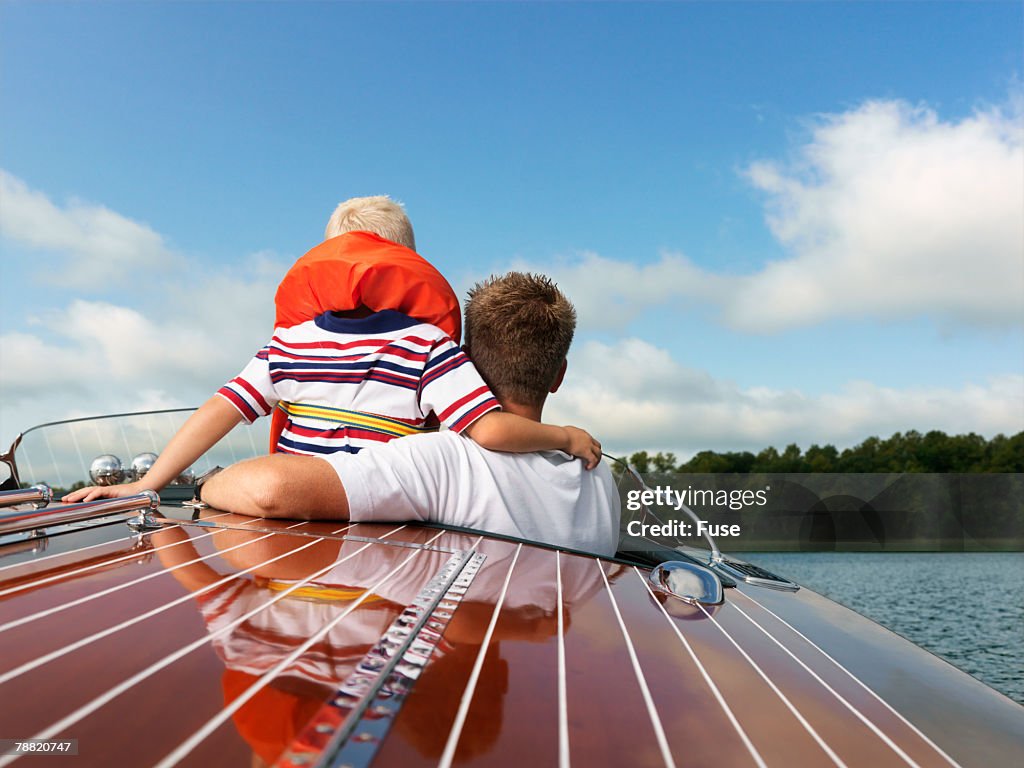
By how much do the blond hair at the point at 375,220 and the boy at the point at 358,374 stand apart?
0.77ft

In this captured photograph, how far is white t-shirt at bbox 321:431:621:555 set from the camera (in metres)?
1.79

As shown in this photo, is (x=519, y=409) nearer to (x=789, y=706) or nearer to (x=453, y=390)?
(x=453, y=390)

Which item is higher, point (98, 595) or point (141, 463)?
point (141, 463)

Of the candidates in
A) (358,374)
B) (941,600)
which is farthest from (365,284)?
(941,600)

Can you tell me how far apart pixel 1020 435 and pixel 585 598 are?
191 feet

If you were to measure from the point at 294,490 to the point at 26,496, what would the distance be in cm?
59

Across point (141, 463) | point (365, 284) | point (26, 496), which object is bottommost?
point (26, 496)

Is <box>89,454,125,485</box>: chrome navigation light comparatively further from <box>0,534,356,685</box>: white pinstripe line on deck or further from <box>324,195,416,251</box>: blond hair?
<box>0,534,356,685</box>: white pinstripe line on deck

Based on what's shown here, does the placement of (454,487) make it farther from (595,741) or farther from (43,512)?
(595,741)

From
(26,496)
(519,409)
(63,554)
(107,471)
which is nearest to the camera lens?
(63,554)

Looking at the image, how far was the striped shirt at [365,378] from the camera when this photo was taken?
6.72 feet

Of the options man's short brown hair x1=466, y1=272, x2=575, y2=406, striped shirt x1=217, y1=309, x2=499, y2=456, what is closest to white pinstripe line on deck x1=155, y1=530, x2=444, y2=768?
striped shirt x1=217, y1=309, x2=499, y2=456

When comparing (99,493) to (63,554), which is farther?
(99,493)

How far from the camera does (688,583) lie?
4.83 feet
